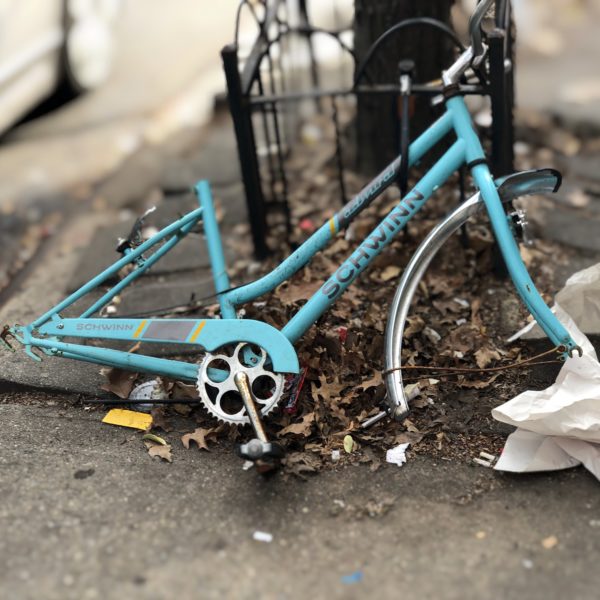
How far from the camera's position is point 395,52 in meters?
4.03

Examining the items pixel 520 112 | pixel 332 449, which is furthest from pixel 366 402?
pixel 520 112

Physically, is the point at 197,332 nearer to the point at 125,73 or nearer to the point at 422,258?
the point at 422,258

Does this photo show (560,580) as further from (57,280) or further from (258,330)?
(57,280)

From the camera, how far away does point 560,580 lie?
7.55 ft

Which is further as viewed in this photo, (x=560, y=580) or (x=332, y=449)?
(x=332, y=449)

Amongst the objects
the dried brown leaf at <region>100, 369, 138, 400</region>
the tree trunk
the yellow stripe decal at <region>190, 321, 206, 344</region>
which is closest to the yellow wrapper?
the dried brown leaf at <region>100, 369, 138, 400</region>

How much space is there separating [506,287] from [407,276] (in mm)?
848

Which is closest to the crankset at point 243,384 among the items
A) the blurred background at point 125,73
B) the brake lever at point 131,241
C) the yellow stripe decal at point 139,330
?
the yellow stripe decal at point 139,330

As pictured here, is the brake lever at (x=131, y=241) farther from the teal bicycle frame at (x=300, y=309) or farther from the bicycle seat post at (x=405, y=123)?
the bicycle seat post at (x=405, y=123)

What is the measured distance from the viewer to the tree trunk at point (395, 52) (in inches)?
155

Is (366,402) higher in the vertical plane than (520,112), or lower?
lower

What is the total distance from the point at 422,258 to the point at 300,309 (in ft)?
1.74

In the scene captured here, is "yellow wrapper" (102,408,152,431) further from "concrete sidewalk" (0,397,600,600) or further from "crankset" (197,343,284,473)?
"crankset" (197,343,284,473)

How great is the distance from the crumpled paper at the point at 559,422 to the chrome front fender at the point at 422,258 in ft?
1.30
